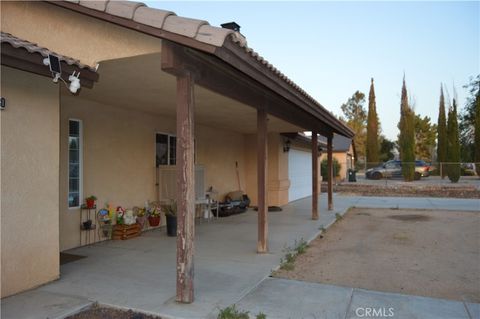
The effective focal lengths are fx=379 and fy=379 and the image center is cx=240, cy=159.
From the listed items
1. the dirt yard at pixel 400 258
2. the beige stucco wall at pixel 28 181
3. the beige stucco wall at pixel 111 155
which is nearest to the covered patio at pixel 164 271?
the beige stucco wall at pixel 28 181

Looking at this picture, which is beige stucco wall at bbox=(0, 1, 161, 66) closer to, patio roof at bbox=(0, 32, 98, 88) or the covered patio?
patio roof at bbox=(0, 32, 98, 88)

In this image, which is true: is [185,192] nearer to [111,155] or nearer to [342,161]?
[111,155]

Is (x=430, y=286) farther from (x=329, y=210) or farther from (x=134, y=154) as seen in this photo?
(x=329, y=210)

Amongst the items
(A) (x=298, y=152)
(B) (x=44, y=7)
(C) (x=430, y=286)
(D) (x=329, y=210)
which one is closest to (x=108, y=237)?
(B) (x=44, y=7)

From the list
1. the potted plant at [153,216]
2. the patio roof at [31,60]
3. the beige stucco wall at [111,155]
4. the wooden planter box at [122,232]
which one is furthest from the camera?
the potted plant at [153,216]

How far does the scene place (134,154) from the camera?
8562 mm

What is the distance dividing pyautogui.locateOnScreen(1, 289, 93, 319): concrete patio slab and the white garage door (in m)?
11.8

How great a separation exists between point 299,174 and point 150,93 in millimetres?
11773

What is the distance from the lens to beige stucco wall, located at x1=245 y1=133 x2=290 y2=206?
44.9 ft

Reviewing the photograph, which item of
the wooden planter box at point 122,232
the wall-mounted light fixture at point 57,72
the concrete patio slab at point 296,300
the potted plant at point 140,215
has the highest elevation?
the wall-mounted light fixture at point 57,72

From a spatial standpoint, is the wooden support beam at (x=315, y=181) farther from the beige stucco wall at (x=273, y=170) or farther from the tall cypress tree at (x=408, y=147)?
the tall cypress tree at (x=408, y=147)

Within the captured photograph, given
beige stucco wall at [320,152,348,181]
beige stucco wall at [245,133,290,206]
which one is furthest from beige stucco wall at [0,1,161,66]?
beige stucco wall at [320,152,348,181]

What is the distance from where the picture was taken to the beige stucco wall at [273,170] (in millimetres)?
13672

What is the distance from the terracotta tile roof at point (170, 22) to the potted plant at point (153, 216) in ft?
18.1
